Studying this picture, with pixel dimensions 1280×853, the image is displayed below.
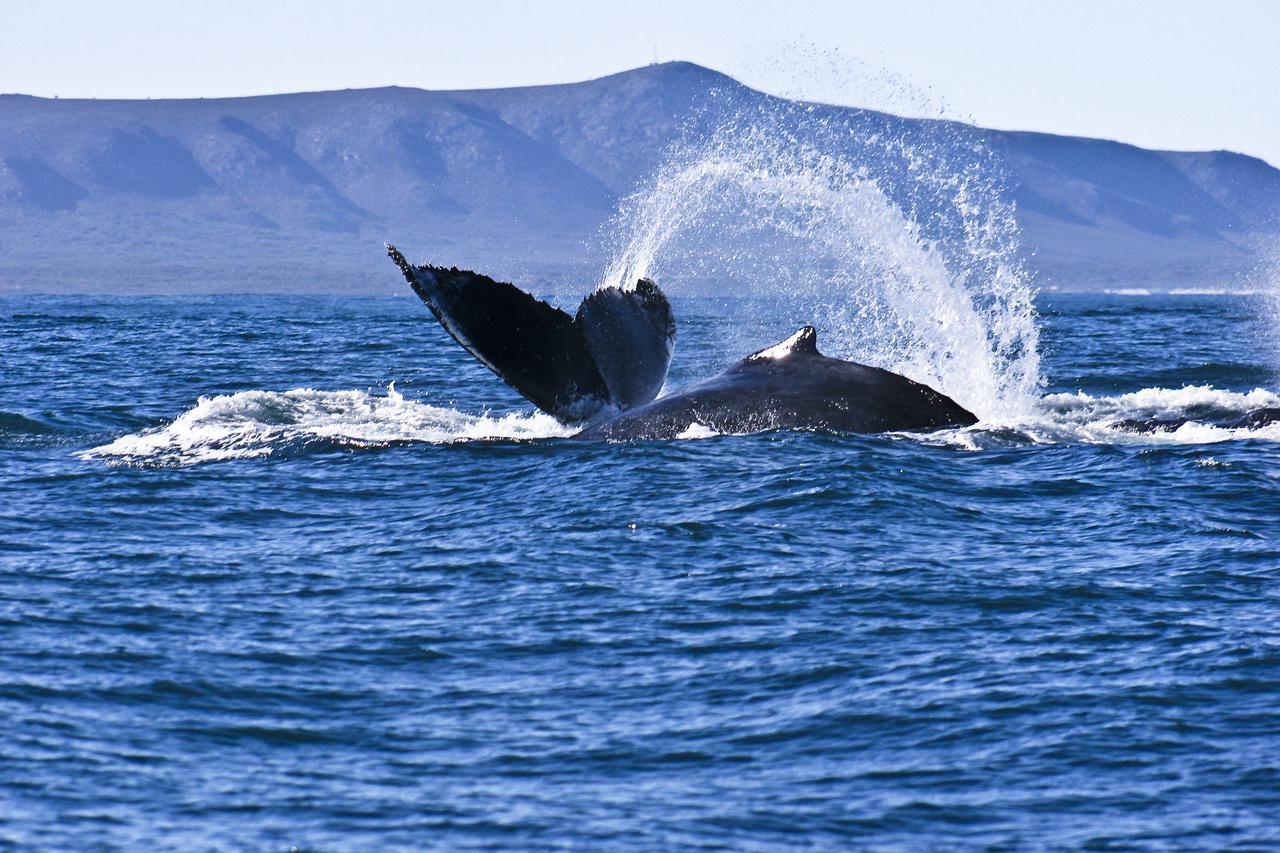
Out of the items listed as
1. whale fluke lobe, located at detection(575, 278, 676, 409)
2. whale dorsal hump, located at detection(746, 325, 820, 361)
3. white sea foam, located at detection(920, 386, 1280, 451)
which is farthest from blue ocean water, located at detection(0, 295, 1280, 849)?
whale dorsal hump, located at detection(746, 325, 820, 361)

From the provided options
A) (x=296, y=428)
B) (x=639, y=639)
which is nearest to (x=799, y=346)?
(x=296, y=428)

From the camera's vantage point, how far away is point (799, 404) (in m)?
14.0

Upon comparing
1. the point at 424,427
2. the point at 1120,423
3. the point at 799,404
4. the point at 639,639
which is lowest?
the point at 639,639

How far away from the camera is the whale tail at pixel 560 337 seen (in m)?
12.8

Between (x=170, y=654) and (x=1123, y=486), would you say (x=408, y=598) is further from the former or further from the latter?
(x=1123, y=486)

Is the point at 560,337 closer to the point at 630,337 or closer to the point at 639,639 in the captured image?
the point at 630,337

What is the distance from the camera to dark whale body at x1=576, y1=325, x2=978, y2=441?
551 inches

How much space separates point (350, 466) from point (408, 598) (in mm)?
A: 4398

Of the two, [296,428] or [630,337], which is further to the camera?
[296,428]

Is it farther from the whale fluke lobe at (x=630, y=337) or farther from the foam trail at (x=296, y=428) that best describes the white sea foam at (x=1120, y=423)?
the foam trail at (x=296, y=428)

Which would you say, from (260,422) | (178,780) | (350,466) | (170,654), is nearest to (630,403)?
(350,466)

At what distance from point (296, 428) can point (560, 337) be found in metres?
3.28

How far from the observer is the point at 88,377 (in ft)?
80.4

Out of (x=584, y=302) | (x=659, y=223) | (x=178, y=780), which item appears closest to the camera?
(x=178, y=780)
